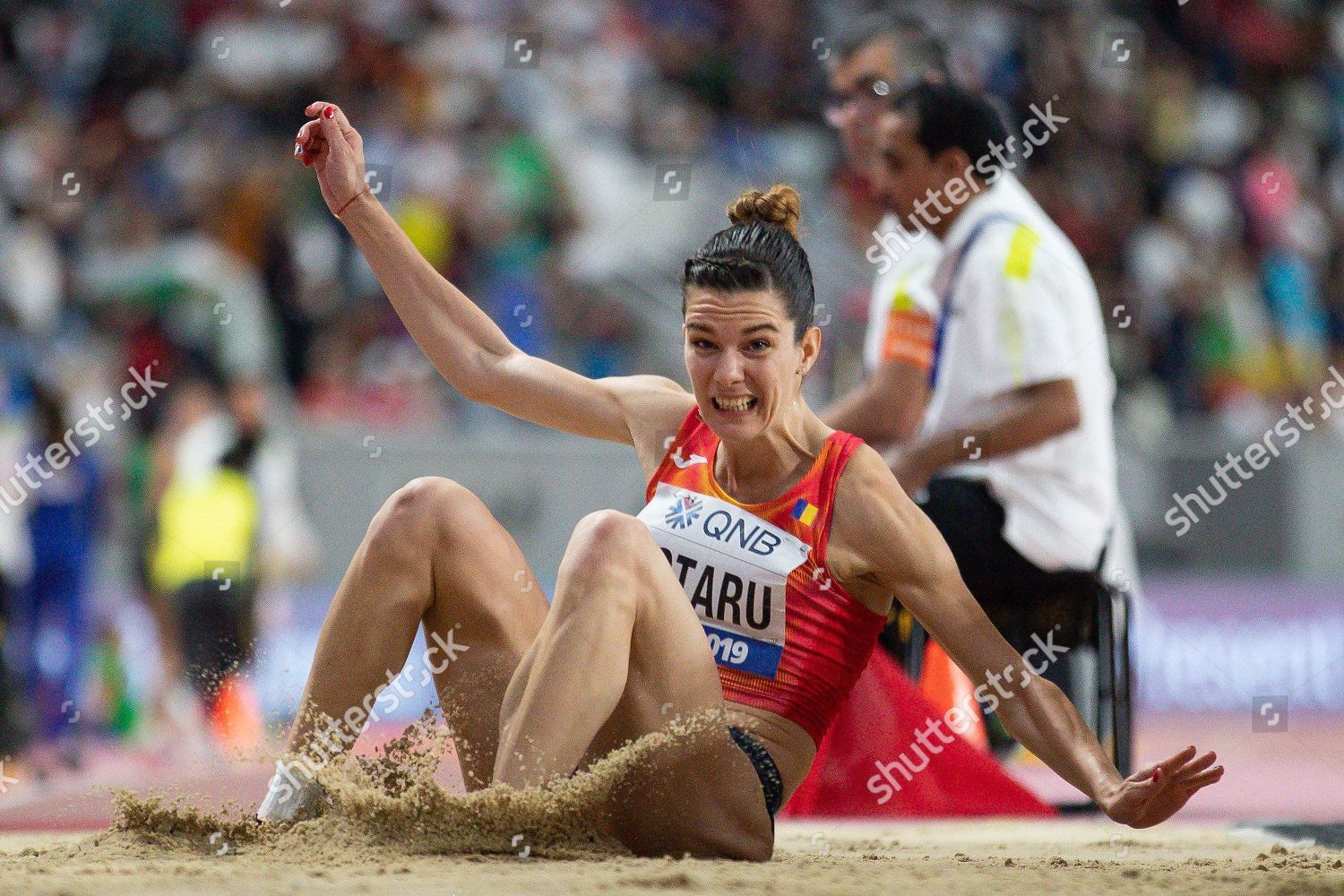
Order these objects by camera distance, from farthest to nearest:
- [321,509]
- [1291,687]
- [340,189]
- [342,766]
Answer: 1. [1291,687]
2. [321,509]
3. [340,189]
4. [342,766]

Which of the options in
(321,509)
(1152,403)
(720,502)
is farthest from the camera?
(1152,403)

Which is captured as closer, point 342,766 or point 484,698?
point 342,766

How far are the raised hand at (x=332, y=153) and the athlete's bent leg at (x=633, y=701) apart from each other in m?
1.02

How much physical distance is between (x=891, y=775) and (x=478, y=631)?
183 cm

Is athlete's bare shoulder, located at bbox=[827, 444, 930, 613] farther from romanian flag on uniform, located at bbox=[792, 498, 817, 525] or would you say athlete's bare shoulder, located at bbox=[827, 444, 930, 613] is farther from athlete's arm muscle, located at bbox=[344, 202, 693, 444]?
athlete's arm muscle, located at bbox=[344, 202, 693, 444]

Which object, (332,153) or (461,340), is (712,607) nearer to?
(461,340)

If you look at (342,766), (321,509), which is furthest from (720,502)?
(321,509)

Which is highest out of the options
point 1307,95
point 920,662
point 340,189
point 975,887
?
point 1307,95

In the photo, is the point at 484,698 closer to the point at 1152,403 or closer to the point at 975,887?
the point at 975,887

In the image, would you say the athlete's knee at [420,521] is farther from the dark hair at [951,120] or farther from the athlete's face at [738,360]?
the dark hair at [951,120]

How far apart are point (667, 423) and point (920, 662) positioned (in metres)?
1.89

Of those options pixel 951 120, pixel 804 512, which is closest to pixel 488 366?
pixel 804 512

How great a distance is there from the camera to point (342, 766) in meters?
3.03

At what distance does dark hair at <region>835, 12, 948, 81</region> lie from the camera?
209 inches
